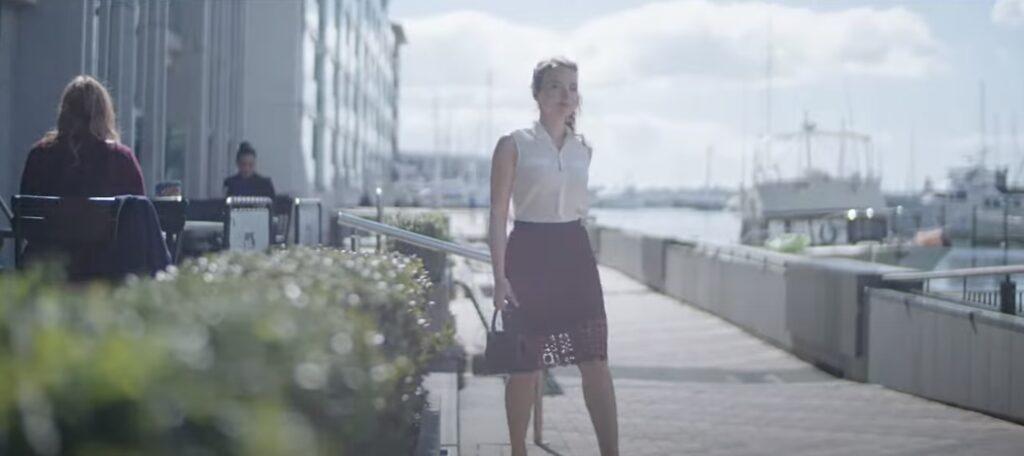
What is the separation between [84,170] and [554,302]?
7.38ft

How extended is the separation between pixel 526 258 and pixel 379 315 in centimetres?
200

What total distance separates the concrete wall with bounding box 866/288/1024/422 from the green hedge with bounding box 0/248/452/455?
6.66 m

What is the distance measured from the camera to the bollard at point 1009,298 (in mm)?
9315

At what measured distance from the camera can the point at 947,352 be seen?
9633 mm

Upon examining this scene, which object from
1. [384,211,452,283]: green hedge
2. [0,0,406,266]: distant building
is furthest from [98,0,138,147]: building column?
[384,211,452,283]: green hedge

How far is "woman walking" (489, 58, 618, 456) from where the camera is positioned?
5.45 metres

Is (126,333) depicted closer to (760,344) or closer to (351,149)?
(760,344)

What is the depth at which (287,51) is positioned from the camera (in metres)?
22.5

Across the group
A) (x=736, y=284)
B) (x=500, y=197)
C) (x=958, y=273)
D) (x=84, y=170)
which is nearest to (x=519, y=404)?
(x=500, y=197)

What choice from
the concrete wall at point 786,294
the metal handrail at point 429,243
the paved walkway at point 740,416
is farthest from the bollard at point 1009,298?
the metal handrail at point 429,243

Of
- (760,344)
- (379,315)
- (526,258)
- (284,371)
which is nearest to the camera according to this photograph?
(284,371)

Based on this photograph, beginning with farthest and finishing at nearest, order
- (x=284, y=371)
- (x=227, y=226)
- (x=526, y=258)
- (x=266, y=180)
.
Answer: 1. (x=266, y=180)
2. (x=227, y=226)
3. (x=526, y=258)
4. (x=284, y=371)

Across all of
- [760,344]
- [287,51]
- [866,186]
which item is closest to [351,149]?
[287,51]

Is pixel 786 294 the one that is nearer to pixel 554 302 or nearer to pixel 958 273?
pixel 958 273
